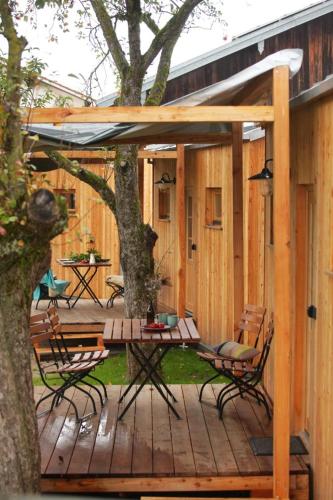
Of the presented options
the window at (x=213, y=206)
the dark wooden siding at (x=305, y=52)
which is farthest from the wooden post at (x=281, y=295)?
the dark wooden siding at (x=305, y=52)

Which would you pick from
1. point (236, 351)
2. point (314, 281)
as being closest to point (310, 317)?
point (314, 281)

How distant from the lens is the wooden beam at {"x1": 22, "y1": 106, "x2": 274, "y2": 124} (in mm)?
5402

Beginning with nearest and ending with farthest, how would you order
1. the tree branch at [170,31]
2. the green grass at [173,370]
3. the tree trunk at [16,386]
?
the tree trunk at [16,386], the tree branch at [170,31], the green grass at [173,370]

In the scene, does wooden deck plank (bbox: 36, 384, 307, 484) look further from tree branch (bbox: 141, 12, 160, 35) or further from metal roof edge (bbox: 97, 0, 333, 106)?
metal roof edge (bbox: 97, 0, 333, 106)

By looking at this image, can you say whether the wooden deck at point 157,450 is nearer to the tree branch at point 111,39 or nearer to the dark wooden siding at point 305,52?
the tree branch at point 111,39

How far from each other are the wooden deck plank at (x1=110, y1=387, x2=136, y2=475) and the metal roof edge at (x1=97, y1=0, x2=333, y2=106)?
26.1ft

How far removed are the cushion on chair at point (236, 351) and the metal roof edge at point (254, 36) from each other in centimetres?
745

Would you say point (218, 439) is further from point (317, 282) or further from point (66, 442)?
point (317, 282)

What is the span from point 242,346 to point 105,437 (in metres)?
1.48

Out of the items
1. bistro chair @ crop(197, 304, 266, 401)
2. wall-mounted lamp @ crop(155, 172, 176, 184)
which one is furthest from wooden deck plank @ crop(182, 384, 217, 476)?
wall-mounted lamp @ crop(155, 172, 176, 184)

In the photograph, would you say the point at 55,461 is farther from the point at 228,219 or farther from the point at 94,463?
the point at 228,219

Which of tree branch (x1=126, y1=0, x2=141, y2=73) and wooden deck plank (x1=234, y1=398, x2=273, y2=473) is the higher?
tree branch (x1=126, y1=0, x2=141, y2=73)

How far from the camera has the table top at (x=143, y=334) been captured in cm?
676

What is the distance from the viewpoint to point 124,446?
20.9 ft
